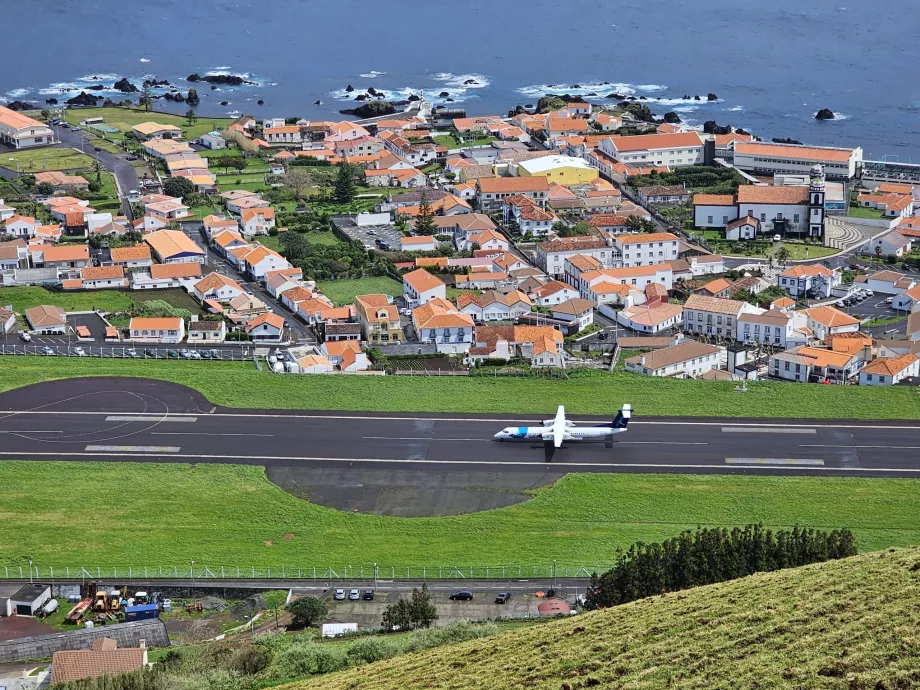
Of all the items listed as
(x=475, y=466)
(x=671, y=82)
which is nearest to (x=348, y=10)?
(x=671, y=82)

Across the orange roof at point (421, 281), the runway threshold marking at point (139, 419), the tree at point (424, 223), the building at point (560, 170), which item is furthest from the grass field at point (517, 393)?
the building at point (560, 170)

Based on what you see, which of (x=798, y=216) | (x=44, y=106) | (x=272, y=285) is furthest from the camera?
(x=44, y=106)

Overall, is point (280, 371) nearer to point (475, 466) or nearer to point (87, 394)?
point (87, 394)

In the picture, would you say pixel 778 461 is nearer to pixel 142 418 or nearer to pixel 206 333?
pixel 142 418

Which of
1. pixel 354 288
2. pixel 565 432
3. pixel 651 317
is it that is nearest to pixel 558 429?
pixel 565 432

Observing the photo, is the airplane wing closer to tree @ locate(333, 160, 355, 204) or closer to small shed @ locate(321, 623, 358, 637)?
small shed @ locate(321, 623, 358, 637)

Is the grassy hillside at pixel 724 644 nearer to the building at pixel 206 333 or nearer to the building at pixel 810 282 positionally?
the building at pixel 206 333
